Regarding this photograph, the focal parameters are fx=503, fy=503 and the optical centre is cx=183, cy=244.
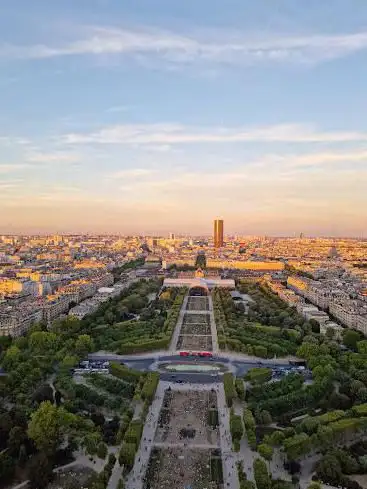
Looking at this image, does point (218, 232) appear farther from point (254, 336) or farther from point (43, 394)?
point (43, 394)

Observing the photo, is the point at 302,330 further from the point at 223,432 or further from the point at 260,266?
the point at 260,266

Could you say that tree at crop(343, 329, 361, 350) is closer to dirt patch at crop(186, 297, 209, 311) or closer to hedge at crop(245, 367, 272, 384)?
hedge at crop(245, 367, 272, 384)

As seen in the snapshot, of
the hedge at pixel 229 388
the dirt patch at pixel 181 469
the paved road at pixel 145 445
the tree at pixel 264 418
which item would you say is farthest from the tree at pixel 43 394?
the tree at pixel 264 418

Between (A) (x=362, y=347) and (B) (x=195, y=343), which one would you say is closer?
(A) (x=362, y=347)

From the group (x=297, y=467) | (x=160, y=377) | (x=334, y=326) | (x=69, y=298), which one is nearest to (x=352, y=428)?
(x=297, y=467)

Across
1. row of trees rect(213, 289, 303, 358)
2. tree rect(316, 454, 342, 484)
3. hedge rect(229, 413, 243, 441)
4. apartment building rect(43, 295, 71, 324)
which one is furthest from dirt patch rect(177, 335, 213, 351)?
tree rect(316, 454, 342, 484)

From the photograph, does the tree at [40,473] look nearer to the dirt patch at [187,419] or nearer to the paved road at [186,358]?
the dirt patch at [187,419]

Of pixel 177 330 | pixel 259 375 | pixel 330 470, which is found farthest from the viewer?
pixel 177 330

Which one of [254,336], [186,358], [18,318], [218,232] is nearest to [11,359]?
[18,318]
